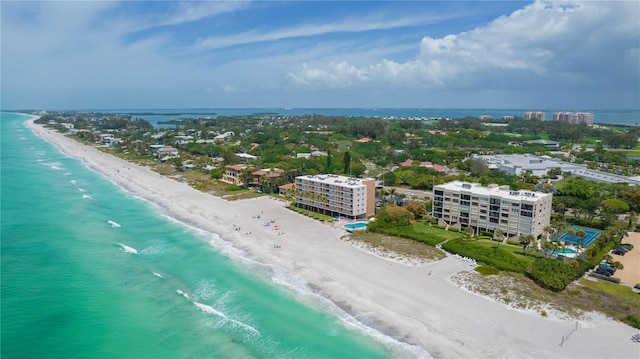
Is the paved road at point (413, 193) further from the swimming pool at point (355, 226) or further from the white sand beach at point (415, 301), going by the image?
the white sand beach at point (415, 301)

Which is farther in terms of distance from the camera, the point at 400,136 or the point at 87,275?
the point at 400,136

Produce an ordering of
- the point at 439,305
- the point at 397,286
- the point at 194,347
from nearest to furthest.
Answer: the point at 194,347 → the point at 439,305 → the point at 397,286

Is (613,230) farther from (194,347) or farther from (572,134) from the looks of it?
(572,134)

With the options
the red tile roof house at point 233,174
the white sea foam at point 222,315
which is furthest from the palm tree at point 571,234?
the red tile roof house at point 233,174

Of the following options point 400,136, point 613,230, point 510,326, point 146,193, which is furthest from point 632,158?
point 146,193

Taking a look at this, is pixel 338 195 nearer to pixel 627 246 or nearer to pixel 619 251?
pixel 619 251

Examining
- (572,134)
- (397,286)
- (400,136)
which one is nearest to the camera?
(397,286)

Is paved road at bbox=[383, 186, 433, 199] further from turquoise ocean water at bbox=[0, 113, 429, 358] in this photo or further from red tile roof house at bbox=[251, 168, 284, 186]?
turquoise ocean water at bbox=[0, 113, 429, 358]
